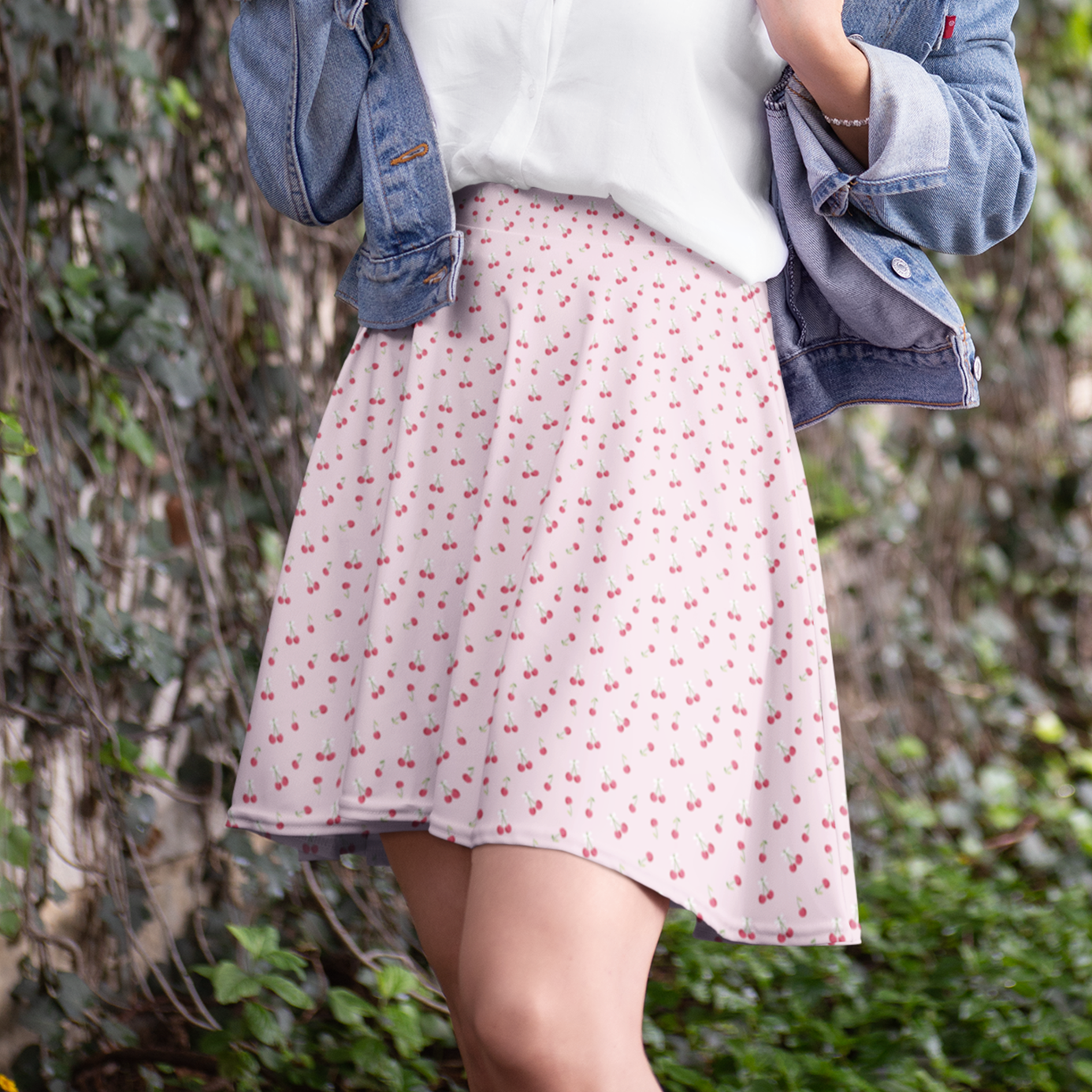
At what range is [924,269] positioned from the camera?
0.97m

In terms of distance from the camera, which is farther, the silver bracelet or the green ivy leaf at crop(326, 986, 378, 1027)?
the green ivy leaf at crop(326, 986, 378, 1027)

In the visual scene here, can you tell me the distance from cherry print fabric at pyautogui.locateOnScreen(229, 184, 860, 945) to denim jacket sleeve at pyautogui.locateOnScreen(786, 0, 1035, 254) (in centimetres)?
12

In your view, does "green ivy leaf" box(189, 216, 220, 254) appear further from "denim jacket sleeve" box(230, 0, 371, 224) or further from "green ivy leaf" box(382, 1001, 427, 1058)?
"green ivy leaf" box(382, 1001, 427, 1058)

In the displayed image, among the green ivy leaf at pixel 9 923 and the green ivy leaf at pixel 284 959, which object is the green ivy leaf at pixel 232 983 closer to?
the green ivy leaf at pixel 284 959

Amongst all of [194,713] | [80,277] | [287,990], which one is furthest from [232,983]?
[80,277]

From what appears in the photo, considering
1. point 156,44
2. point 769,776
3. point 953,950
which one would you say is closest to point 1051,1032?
point 953,950

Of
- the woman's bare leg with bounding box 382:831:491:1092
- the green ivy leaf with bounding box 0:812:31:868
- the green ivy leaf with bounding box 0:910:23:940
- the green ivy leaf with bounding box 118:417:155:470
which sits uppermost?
the green ivy leaf with bounding box 118:417:155:470

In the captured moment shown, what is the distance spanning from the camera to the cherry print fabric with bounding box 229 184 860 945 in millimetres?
814

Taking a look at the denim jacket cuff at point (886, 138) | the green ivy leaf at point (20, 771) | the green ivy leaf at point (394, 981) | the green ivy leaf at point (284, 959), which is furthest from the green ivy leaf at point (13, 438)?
the denim jacket cuff at point (886, 138)

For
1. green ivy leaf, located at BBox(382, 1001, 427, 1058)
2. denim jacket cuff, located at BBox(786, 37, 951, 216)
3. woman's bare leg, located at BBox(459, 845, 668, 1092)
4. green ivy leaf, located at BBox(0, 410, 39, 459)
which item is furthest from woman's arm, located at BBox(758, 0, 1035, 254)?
green ivy leaf, located at BBox(382, 1001, 427, 1058)

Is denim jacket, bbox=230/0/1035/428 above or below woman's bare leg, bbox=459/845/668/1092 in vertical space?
above

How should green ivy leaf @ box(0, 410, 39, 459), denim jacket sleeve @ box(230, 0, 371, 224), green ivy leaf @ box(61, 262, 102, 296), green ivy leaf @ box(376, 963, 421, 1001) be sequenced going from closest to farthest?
denim jacket sleeve @ box(230, 0, 371, 224) → green ivy leaf @ box(0, 410, 39, 459) → green ivy leaf @ box(376, 963, 421, 1001) → green ivy leaf @ box(61, 262, 102, 296)

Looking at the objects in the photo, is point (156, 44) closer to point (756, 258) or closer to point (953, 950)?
point (756, 258)

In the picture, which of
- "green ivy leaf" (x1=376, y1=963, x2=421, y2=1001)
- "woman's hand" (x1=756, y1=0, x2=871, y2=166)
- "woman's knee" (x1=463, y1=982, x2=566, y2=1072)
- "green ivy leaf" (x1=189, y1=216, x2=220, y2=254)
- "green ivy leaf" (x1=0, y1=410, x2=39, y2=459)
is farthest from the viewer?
"green ivy leaf" (x1=189, y1=216, x2=220, y2=254)
